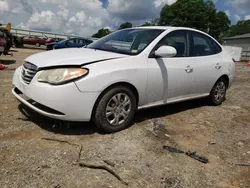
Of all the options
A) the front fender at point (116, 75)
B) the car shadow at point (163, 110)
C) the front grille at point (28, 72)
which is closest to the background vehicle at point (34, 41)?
the car shadow at point (163, 110)

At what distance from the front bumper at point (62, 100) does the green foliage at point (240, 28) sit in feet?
331

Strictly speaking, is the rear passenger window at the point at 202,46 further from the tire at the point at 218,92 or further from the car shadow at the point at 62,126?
the car shadow at the point at 62,126

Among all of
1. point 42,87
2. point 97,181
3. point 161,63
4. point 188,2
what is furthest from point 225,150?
point 188,2

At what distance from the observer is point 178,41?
4.34 meters

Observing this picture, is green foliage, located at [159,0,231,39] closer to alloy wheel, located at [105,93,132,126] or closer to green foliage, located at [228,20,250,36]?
green foliage, located at [228,20,250,36]

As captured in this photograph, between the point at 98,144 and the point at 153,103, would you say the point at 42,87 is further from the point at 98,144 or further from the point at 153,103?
the point at 153,103

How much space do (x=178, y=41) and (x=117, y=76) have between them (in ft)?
5.27

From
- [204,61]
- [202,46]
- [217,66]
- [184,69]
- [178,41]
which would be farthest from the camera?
[217,66]

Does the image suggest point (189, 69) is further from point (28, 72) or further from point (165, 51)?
point (28, 72)

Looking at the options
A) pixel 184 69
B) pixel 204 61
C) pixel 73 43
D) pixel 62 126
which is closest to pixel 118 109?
pixel 62 126

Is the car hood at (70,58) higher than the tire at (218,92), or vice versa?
the car hood at (70,58)

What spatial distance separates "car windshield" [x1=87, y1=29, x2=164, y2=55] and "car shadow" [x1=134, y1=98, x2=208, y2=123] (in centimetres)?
117

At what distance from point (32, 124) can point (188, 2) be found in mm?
59598

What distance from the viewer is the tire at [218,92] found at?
521cm
